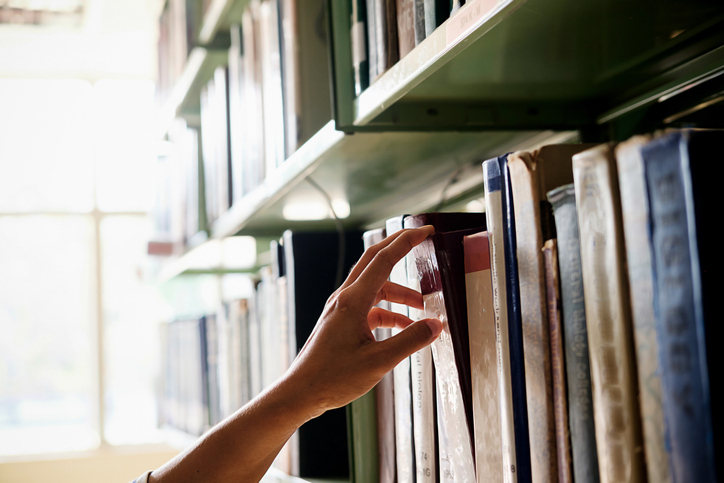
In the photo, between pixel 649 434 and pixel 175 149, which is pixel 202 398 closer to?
pixel 175 149

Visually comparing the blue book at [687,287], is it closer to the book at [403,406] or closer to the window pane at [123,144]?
the book at [403,406]

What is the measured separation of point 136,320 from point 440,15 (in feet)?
11.3

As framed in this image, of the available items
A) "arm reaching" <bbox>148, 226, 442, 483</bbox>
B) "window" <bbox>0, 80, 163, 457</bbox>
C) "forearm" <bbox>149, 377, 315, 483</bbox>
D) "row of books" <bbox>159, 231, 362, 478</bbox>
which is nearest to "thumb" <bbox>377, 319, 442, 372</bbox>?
"arm reaching" <bbox>148, 226, 442, 483</bbox>

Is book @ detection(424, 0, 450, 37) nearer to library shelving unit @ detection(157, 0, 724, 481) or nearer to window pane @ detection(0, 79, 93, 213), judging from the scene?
library shelving unit @ detection(157, 0, 724, 481)

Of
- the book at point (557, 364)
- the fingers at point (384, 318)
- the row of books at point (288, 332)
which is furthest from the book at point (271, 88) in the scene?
the book at point (557, 364)

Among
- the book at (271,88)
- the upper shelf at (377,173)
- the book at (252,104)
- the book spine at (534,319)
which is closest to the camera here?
the book spine at (534,319)

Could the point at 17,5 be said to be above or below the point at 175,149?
above

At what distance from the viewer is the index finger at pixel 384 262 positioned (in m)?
0.53

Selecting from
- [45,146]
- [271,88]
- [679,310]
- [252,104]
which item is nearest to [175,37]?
[252,104]

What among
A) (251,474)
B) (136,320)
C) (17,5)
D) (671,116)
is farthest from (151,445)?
(671,116)

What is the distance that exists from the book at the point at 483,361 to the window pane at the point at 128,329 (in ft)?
10.9

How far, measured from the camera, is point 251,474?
65 centimetres

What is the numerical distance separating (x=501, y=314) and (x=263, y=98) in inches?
30.8

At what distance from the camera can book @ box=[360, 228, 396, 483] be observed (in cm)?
67
